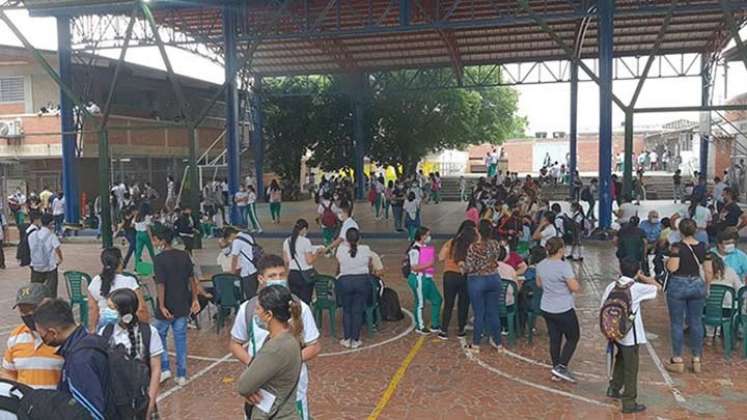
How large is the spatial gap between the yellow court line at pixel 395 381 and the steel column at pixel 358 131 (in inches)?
878

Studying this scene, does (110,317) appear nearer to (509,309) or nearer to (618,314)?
(618,314)

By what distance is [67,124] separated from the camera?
1970 centimetres

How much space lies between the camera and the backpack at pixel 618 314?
532 centimetres

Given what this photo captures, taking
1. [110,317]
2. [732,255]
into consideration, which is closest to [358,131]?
[732,255]

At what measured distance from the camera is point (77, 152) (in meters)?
20.8

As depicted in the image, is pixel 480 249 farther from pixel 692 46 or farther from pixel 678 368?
pixel 692 46

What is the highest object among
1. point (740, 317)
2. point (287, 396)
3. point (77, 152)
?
point (77, 152)

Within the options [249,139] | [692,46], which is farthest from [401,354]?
[249,139]

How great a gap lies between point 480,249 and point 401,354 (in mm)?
1447

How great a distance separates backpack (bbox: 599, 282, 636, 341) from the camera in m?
5.32

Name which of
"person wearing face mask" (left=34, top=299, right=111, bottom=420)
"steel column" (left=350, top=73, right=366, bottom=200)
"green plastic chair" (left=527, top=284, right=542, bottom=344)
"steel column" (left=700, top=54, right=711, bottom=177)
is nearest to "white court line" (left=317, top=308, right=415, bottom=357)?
"green plastic chair" (left=527, top=284, right=542, bottom=344)

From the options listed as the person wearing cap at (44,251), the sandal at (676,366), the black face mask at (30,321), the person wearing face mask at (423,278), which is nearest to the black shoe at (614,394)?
the sandal at (676,366)

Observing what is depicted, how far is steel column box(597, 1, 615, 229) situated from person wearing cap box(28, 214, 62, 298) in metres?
12.2

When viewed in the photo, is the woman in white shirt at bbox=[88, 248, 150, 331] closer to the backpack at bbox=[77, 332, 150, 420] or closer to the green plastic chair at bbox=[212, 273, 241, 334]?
the backpack at bbox=[77, 332, 150, 420]
